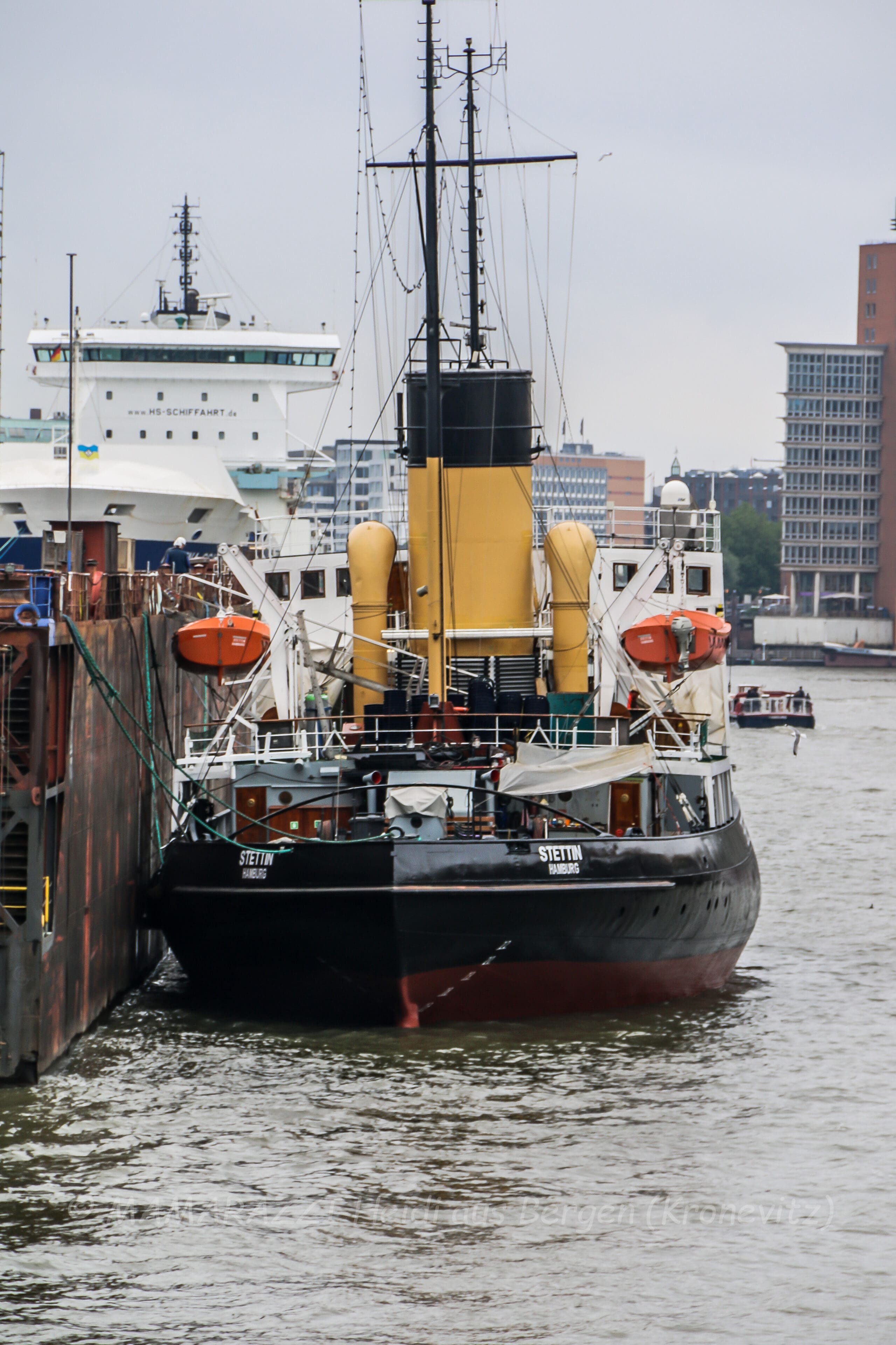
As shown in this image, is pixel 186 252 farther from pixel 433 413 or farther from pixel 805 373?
pixel 805 373

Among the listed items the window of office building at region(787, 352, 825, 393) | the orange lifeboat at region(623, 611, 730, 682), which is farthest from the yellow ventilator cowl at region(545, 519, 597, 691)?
the window of office building at region(787, 352, 825, 393)

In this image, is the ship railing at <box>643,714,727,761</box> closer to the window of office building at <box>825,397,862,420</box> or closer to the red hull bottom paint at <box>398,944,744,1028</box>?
the red hull bottom paint at <box>398,944,744,1028</box>

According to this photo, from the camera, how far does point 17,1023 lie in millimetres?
16094

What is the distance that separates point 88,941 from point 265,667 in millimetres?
5789

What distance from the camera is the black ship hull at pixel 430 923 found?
1839 cm

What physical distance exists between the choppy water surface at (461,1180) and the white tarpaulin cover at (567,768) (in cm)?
283

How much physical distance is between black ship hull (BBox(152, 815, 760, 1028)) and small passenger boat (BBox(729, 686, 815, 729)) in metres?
60.5

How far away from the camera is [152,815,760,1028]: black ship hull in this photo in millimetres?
18391

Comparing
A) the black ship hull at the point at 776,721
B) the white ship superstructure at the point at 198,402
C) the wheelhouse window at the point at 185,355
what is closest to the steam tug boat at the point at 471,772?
Answer: the white ship superstructure at the point at 198,402

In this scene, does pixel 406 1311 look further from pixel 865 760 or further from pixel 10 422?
pixel 10 422

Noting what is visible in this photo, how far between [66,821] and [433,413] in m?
8.28

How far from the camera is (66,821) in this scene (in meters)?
17.2

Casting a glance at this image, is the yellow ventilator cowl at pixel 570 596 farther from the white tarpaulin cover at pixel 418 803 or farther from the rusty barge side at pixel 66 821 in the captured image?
the rusty barge side at pixel 66 821

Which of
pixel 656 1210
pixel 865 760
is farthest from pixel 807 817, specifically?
pixel 656 1210
